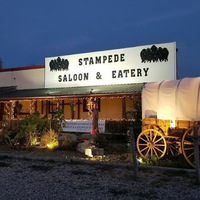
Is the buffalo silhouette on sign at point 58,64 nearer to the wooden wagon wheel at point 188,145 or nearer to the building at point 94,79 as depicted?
the building at point 94,79

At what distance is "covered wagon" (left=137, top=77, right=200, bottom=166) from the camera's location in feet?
26.3

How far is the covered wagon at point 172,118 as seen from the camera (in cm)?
801

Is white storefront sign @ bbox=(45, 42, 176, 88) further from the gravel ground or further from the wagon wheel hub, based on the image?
the gravel ground

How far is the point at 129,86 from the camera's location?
15.6m

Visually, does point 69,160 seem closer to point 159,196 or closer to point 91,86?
point 159,196

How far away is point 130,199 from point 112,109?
13514 millimetres

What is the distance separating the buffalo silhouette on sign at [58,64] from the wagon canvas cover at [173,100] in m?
9.73

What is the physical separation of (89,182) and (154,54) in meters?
11.3

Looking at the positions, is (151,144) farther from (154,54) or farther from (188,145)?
(154,54)

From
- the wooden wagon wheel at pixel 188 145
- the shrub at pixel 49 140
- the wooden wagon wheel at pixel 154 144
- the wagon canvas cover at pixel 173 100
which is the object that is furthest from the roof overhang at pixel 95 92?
the wooden wagon wheel at pixel 188 145

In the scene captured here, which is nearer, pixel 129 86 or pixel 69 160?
pixel 69 160

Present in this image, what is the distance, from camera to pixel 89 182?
616 centimetres

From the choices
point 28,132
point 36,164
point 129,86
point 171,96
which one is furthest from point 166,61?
point 36,164

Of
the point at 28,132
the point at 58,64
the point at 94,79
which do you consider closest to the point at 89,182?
the point at 28,132
